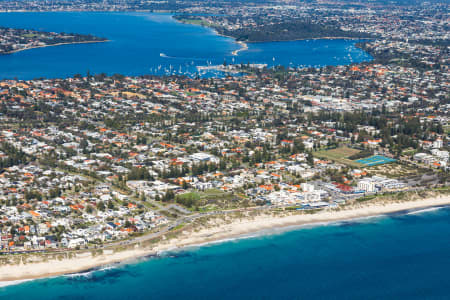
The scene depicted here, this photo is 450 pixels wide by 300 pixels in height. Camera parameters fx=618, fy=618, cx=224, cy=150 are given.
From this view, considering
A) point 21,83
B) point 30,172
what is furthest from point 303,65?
point 30,172

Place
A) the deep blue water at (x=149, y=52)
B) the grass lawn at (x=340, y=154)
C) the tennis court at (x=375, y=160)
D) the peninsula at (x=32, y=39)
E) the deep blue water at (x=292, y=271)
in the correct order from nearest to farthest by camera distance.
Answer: the deep blue water at (x=292, y=271)
the tennis court at (x=375, y=160)
the grass lawn at (x=340, y=154)
the deep blue water at (x=149, y=52)
the peninsula at (x=32, y=39)

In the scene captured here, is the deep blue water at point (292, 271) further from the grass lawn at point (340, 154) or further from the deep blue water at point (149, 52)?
the deep blue water at point (149, 52)

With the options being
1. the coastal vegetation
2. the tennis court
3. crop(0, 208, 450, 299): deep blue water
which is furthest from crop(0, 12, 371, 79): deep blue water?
crop(0, 208, 450, 299): deep blue water

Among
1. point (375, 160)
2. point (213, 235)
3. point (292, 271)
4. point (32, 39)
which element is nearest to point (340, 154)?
point (375, 160)

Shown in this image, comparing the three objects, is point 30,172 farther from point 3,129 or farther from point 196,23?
point 196,23

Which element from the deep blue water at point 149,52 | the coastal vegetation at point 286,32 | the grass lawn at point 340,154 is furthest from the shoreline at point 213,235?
the coastal vegetation at point 286,32
